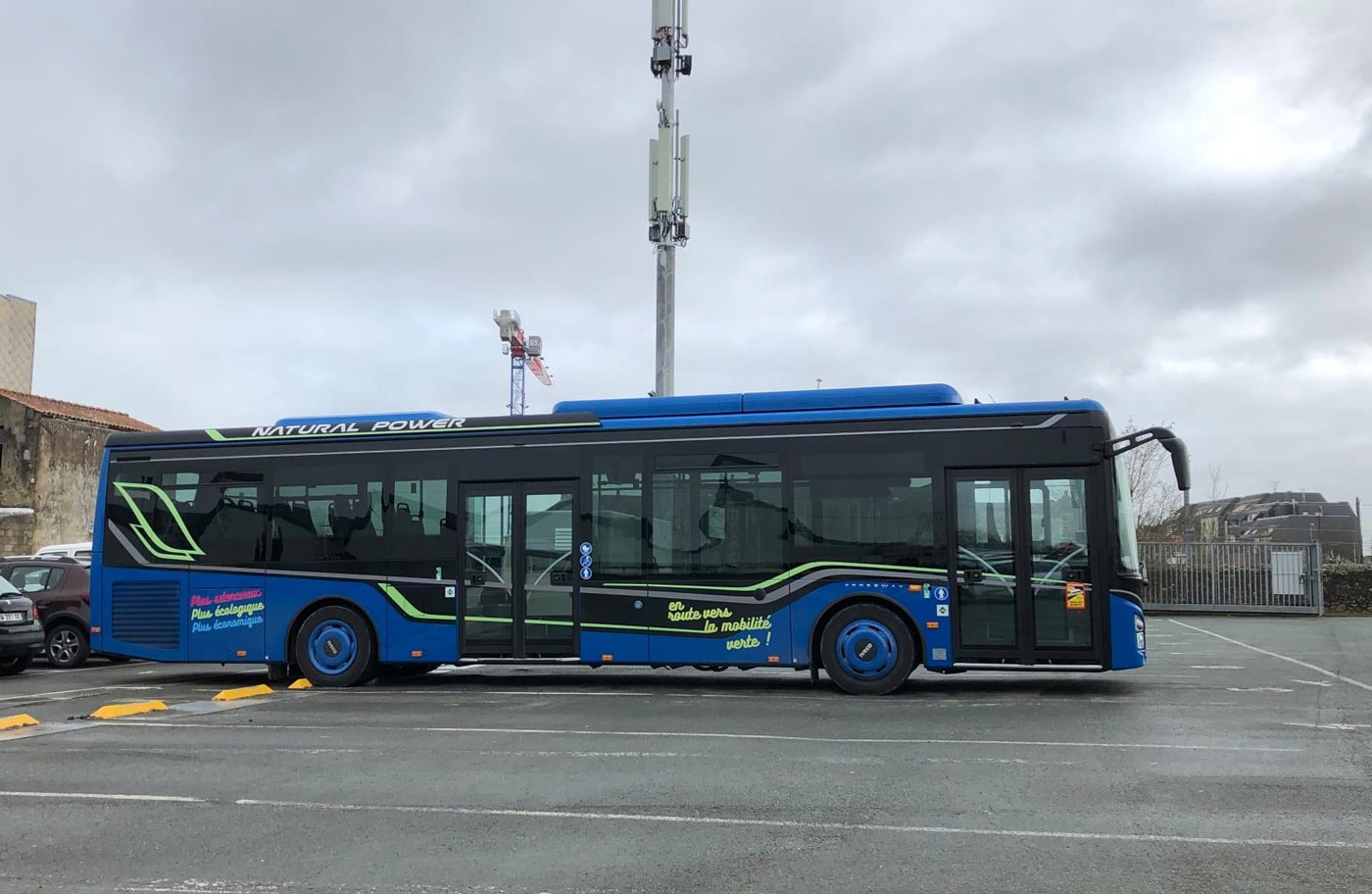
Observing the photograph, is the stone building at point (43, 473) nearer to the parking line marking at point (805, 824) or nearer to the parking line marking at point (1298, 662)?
the parking line marking at point (1298, 662)

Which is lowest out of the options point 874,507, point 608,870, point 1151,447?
point 608,870

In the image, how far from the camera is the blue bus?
1175 centimetres

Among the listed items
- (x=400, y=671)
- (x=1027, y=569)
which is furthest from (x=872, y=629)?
(x=400, y=671)

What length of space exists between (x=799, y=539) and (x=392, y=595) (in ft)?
16.5

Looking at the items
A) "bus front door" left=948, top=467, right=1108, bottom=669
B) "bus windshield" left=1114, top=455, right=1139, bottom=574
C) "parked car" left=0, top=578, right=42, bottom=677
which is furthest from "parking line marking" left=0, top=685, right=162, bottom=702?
"bus windshield" left=1114, top=455, right=1139, bottom=574

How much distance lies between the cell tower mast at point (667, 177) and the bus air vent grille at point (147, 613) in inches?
A: 345

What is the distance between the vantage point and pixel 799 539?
40.0 ft

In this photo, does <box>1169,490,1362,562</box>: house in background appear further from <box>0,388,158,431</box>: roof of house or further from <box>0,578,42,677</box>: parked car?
<box>0,388,158,431</box>: roof of house

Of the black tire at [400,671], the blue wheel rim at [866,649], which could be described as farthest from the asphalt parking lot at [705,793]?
the black tire at [400,671]

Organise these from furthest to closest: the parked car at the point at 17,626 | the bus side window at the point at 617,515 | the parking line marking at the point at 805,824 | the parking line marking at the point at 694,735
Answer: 1. the parked car at the point at 17,626
2. the bus side window at the point at 617,515
3. the parking line marking at the point at 694,735
4. the parking line marking at the point at 805,824

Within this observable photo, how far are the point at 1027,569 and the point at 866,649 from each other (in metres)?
1.90

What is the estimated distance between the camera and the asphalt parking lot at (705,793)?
5.24 meters

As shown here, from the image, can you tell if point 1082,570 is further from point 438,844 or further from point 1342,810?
point 438,844

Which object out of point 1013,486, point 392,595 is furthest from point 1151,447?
point 392,595
